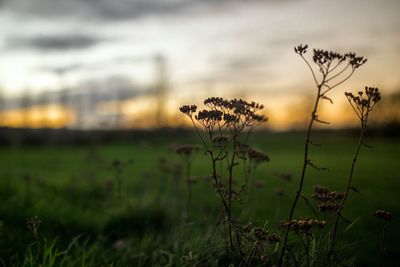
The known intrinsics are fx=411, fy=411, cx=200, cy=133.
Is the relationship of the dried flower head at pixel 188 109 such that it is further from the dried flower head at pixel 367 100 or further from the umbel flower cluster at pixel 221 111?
the dried flower head at pixel 367 100

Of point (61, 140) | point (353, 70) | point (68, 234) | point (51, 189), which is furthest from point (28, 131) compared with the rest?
point (353, 70)

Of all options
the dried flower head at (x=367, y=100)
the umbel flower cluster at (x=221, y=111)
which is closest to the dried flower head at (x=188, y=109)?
the umbel flower cluster at (x=221, y=111)

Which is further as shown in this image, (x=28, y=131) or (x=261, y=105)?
(x=28, y=131)

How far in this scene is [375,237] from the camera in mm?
9133

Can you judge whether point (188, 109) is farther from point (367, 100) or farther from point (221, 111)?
point (367, 100)

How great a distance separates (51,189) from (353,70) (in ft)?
30.9

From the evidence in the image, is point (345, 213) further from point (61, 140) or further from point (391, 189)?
point (61, 140)

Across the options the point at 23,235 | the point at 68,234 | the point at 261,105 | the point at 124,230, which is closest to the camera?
the point at 261,105

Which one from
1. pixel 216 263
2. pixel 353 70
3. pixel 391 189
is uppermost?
pixel 353 70

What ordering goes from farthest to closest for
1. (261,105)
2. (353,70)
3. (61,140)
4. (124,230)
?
(61,140) → (124,230) → (261,105) → (353,70)

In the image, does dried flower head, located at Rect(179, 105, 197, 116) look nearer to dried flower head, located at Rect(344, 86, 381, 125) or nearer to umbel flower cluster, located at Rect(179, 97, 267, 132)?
umbel flower cluster, located at Rect(179, 97, 267, 132)

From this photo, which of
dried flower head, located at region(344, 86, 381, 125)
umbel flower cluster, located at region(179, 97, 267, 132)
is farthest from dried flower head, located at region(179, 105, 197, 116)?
dried flower head, located at region(344, 86, 381, 125)

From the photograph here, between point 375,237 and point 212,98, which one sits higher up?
point 212,98

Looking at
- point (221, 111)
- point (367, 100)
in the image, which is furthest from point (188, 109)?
point (367, 100)
